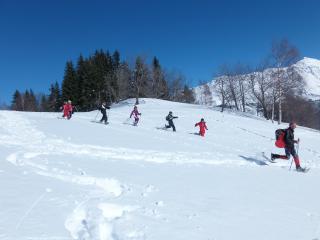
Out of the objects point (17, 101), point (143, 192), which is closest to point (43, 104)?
point (17, 101)

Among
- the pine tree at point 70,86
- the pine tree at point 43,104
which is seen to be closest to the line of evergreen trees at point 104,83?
the pine tree at point 70,86

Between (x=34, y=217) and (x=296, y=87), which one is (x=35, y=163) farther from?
(x=296, y=87)

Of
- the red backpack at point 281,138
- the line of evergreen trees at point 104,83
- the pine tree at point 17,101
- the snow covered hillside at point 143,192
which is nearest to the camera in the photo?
the snow covered hillside at point 143,192

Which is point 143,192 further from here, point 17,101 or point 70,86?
point 17,101

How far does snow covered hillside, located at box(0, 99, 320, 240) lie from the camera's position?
626cm

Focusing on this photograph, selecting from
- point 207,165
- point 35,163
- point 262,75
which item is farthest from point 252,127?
point 35,163

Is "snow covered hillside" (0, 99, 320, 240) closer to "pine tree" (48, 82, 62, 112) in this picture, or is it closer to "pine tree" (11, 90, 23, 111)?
"pine tree" (48, 82, 62, 112)

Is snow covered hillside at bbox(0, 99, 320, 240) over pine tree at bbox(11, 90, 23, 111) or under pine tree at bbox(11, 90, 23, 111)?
under

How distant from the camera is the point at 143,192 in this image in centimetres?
888

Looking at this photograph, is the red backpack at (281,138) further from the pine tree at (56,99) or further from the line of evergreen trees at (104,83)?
the pine tree at (56,99)

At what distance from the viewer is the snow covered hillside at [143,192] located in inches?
246

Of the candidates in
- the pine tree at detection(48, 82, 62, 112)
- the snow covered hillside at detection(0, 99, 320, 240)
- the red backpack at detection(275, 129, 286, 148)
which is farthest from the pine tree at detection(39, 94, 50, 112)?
the red backpack at detection(275, 129, 286, 148)

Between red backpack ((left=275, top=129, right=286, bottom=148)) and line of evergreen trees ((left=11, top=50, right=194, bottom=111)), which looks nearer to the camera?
red backpack ((left=275, top=129, right=286, bottom=148))

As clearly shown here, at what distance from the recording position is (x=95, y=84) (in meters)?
74.7
